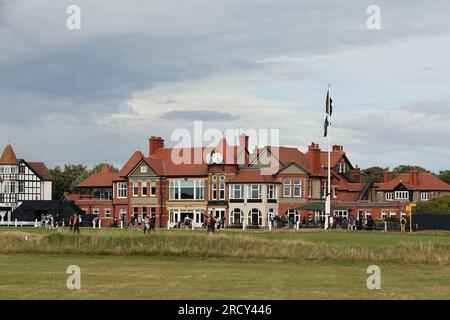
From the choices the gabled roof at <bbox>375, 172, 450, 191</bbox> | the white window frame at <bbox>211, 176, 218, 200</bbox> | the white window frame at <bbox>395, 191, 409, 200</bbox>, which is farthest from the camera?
the white window frame at <bbox>395, 191, 409, 200</bbox>

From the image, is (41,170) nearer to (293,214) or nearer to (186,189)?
(186,189)

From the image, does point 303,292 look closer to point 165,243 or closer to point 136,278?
point 136,278

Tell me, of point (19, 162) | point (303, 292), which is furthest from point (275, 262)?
point (19, 162)

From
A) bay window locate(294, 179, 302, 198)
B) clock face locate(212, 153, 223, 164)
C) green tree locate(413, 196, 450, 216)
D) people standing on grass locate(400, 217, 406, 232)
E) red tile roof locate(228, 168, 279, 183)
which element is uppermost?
clock face locate(212, 153, 223, 164)

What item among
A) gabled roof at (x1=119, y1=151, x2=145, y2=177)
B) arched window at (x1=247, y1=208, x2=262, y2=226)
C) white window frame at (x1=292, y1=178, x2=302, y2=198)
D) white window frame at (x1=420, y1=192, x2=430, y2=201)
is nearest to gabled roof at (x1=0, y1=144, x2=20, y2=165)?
gabled roof at (x1=119, y1=151, x2=145, y2=177)

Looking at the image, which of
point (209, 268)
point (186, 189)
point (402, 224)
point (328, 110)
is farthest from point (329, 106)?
point (209, 268)

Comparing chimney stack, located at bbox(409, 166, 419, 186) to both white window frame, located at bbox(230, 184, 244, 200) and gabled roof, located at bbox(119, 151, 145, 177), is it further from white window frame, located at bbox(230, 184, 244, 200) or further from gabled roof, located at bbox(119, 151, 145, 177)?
gabled roof, located at bbox(119, 151, 145, 177)

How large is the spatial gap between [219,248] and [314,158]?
5330 centimetres

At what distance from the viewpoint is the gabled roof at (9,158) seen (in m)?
122

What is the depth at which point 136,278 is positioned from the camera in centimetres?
2872

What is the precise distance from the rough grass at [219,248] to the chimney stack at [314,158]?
50098mm

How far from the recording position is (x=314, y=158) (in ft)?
305

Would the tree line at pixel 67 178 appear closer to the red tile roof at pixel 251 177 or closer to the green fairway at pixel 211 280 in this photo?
the red tile roof at pixel 251 177

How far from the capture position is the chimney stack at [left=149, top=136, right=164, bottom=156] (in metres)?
103
